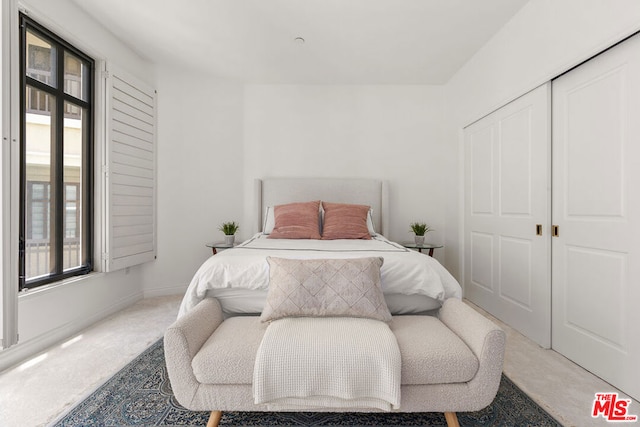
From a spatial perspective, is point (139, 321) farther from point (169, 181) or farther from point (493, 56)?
point (493, 56)

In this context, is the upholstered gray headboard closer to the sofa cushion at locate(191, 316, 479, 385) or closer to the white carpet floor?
the white carpet floor

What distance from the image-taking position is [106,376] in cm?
187

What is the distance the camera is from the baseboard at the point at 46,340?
1.96 m

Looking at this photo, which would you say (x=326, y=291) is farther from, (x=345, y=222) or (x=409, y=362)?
(x=345, y=222)

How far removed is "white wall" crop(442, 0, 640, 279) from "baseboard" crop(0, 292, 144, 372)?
12.2ft

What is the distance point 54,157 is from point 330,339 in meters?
2.63

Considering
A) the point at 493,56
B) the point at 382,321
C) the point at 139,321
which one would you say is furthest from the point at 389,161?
the point at 139,321

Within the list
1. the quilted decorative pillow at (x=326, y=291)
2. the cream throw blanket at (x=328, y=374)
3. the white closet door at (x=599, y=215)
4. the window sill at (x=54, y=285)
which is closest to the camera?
the cream throw blanket at (x=328, y=374)

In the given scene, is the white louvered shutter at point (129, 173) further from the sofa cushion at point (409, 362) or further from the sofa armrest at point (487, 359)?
the sofa armrest at point (487, 359)

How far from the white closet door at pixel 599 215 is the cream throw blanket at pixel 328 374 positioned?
1480 millimetres

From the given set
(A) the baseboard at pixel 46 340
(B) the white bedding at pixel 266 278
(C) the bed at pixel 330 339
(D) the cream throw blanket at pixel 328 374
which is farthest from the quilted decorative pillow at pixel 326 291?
(A) the baseboard at pixel 46 340

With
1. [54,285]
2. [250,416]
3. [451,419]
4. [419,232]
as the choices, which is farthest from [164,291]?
[451,419]

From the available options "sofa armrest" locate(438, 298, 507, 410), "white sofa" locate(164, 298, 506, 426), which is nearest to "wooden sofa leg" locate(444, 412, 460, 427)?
"white sofa" locate(164, 298, 506, 426)

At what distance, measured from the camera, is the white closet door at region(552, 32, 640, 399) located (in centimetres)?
168
